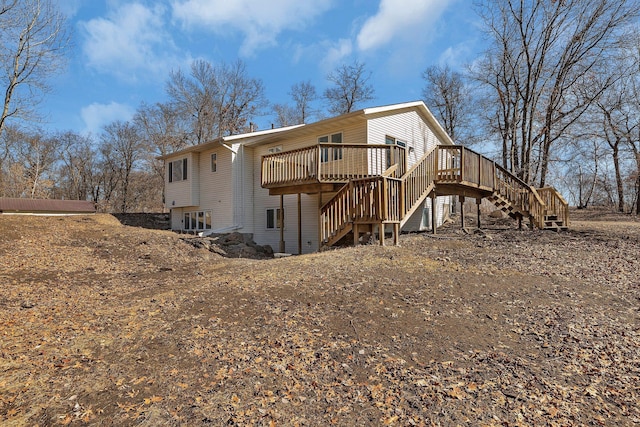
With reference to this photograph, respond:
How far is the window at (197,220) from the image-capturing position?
18636 mm

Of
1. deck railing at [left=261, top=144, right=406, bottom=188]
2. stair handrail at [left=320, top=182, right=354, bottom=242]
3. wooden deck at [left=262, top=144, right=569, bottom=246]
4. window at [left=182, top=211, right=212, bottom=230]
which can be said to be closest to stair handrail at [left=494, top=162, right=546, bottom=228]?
wooden deck at [left=262, top=144, right=569, bottom=246]

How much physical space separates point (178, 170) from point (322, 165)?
10.7 meters

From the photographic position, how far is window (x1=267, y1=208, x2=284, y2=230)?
1681 cm

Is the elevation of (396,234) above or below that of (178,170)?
below

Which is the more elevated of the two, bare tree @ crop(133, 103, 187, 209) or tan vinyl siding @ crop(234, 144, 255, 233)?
bare tree @ crop(133, 103, 187, 209)

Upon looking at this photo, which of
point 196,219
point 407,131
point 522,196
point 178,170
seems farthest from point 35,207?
point 522,196

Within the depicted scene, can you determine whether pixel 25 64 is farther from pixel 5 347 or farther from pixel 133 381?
pixel 133 381

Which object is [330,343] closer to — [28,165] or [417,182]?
[417,182]

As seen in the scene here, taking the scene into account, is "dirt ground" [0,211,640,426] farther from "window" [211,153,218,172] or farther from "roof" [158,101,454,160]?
"window" [211,153,218,172]

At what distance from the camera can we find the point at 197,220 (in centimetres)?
1931

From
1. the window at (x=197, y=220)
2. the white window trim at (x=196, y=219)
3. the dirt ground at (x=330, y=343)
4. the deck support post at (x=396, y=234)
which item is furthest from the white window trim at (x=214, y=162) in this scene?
the deck support post at (x=396, y=234)

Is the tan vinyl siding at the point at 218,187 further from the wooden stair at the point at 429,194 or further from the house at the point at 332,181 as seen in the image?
the wooden stair at the point at 429,194

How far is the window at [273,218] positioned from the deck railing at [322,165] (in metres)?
2.85

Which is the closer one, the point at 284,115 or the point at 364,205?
the point at 364,205
